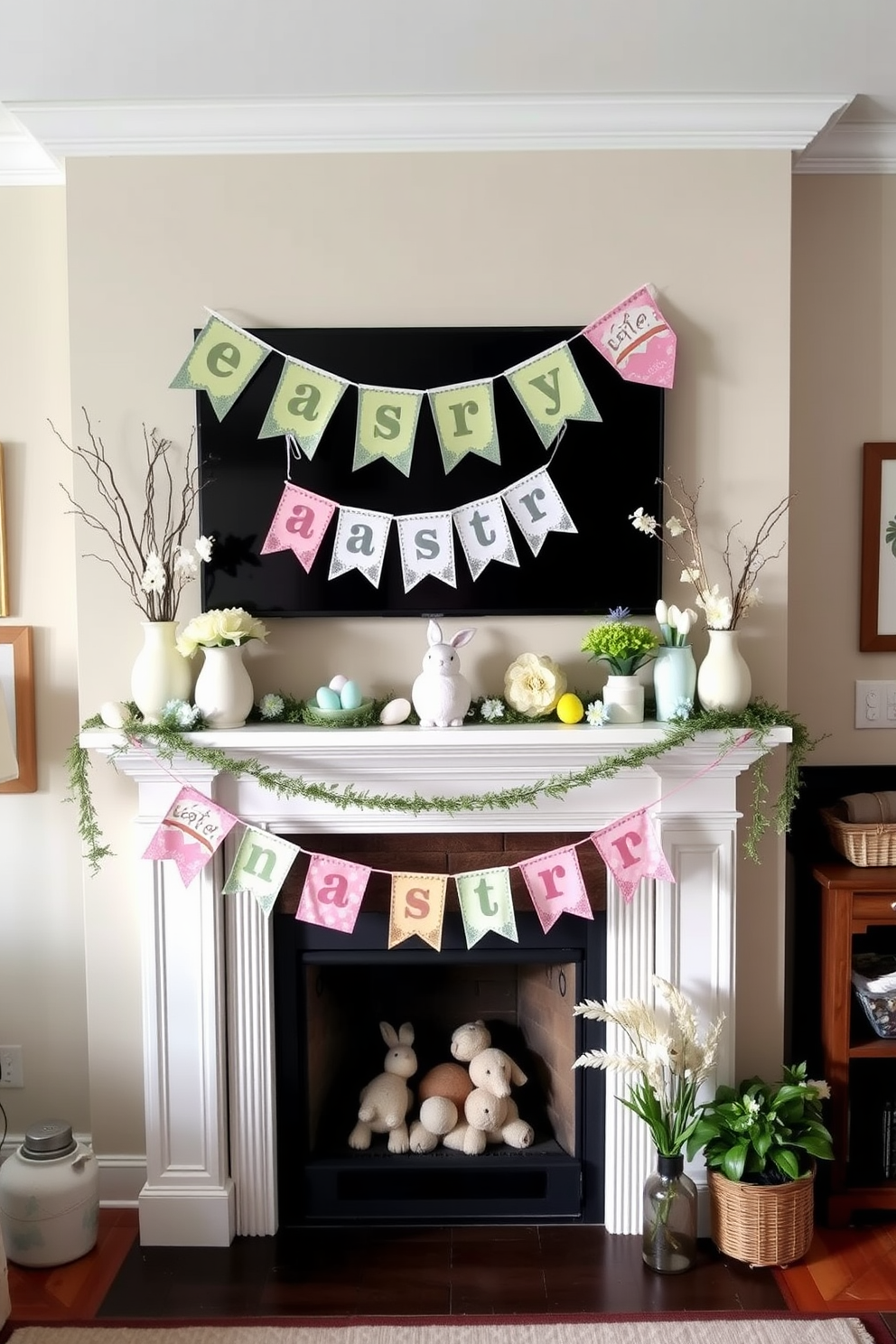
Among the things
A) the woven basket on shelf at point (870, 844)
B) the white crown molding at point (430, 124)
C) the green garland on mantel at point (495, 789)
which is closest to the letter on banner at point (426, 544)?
the green garland on mantel at point (495, 789)

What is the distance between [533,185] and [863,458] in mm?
1048

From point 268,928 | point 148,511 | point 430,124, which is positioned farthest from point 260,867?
point 430,124

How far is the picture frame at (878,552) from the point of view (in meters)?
2.67

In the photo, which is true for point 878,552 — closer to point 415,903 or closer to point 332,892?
point 415,903

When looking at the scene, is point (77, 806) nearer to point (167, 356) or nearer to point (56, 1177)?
point (56, 1177)

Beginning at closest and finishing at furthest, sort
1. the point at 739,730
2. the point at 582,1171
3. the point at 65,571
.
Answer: the point at 739,730 → the point at 582,1171 → the point at 65,571

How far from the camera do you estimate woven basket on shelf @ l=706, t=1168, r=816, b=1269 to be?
7.47ft

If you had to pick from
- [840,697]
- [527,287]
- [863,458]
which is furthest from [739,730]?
[527,287]

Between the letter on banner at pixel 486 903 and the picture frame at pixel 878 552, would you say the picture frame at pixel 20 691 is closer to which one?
the letter on banner at pixel 486 903

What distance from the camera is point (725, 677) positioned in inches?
91.9

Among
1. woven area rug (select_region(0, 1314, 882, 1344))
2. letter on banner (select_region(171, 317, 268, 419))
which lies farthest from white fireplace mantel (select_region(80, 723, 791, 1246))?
letter on banner (select_region(171, 317, 268, 419))

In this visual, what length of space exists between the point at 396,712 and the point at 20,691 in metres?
0.99

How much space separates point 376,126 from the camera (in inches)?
92.9

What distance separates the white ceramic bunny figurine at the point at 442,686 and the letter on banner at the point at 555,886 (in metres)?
0.35
